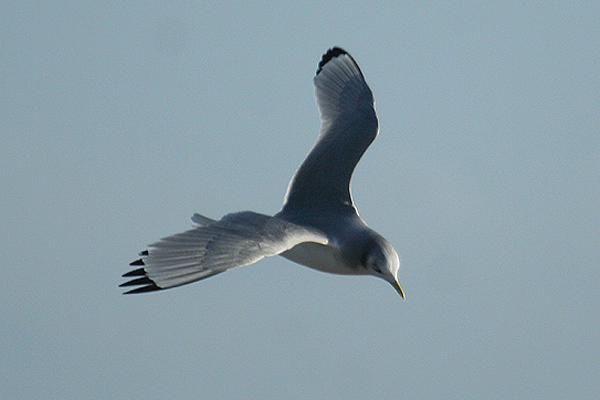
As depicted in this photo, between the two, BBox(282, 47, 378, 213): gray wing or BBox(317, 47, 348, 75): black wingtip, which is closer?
BBox(282, 47, 378, 213): gray wing

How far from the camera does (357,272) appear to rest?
6.88m

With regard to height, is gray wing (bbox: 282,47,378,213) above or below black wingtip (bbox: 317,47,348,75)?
below

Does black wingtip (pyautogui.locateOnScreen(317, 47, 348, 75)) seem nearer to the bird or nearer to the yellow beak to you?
the bird

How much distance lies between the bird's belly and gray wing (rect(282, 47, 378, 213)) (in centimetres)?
67

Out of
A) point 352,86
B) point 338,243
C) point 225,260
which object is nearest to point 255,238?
point 225,260

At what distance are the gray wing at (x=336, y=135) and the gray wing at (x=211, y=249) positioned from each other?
61.4 inches

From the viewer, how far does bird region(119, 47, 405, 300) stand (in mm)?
5320

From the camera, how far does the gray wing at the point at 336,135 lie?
25.6ft

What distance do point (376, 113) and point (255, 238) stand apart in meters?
3.50

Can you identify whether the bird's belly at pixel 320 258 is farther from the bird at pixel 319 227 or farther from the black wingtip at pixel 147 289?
the black wingtip at pixel 147 289

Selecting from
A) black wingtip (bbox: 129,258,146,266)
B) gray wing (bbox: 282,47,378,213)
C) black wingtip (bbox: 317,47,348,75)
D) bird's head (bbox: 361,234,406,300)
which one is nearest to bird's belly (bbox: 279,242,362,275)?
bird's head (bbox: 361,234,406,300)

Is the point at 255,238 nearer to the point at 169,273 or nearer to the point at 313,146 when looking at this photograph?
the point at 169,273

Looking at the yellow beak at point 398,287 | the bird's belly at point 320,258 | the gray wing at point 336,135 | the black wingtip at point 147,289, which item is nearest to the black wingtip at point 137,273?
the black wingtip at point 147,289

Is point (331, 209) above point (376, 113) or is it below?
below
